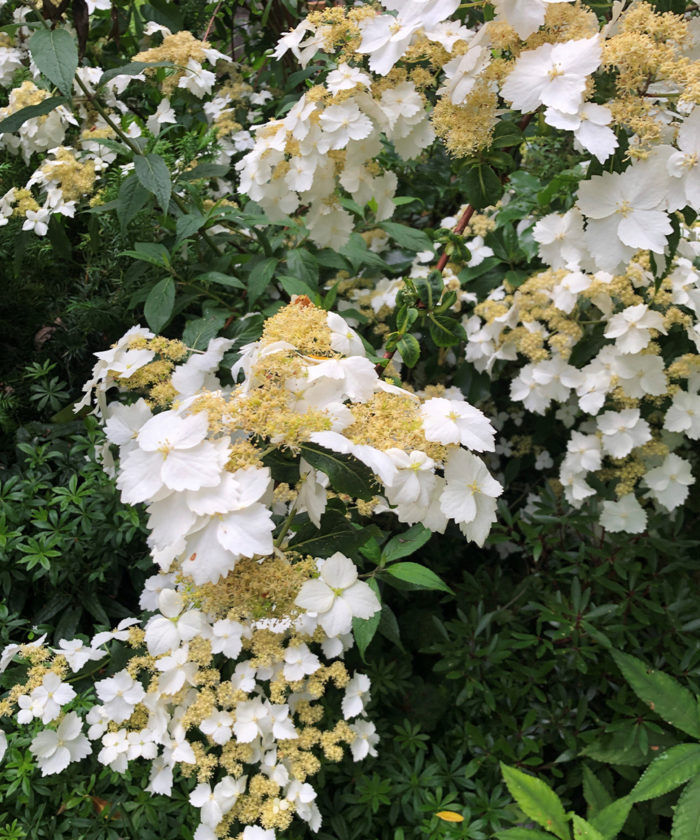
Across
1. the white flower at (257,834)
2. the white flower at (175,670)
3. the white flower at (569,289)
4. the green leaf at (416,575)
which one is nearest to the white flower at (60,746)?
the white flower at (175,670)

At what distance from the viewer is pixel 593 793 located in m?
1.62

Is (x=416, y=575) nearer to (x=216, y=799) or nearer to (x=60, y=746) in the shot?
(x=216, y=799)

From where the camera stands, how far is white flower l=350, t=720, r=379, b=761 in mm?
1383

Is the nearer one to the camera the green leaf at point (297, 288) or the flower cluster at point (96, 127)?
the green leaf at point (297, 288)

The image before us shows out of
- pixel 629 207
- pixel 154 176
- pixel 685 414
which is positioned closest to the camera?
pixel 629 207

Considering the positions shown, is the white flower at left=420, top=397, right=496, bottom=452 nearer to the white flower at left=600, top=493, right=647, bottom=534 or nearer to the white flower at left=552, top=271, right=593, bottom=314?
Answer: the white flower at left=552, top=271, right=593, bottom=314

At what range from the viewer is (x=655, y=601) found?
68.9 inches

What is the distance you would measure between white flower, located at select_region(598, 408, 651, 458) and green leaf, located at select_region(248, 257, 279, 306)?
83 centimetres

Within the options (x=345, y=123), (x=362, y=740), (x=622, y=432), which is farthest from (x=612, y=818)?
(x=345, y=123)

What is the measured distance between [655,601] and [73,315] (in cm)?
166

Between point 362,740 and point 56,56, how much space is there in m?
1.40

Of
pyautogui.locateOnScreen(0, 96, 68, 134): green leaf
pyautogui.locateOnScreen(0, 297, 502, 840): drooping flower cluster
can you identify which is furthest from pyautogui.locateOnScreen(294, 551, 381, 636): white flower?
pyautogui.locateOnScreen(0, 96, 68, 134): green leaf

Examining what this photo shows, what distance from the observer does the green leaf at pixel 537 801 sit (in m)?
1.50

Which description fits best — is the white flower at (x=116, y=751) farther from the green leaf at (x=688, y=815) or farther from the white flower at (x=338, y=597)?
the green leaf at (x=688, y=815)
